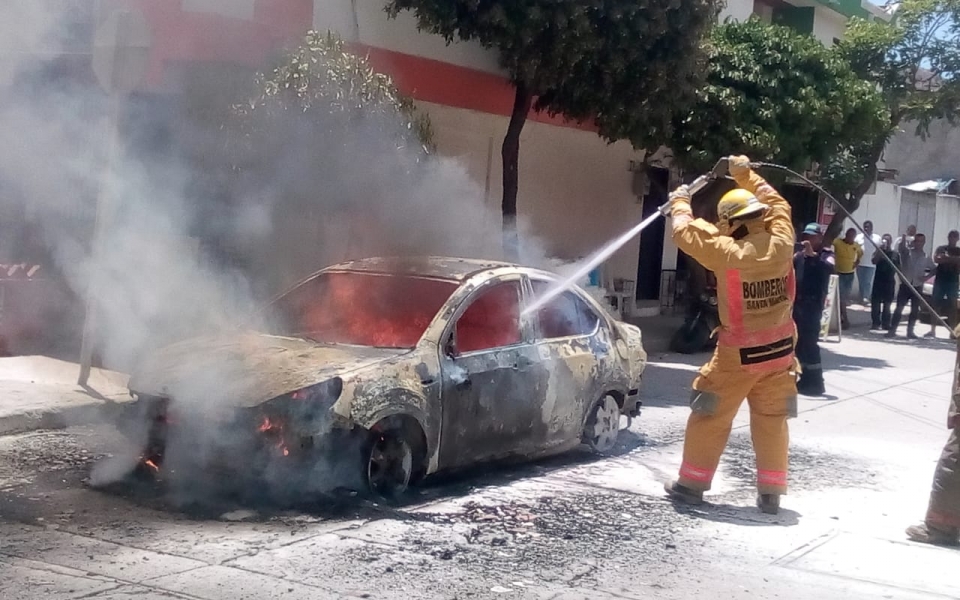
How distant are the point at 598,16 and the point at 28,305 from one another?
601 cm

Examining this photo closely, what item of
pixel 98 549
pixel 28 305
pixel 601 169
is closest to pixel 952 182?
pixel 601 169

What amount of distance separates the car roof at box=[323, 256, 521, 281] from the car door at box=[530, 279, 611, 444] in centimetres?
44

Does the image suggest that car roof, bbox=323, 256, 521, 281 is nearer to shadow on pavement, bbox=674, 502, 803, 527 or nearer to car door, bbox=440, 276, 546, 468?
car door, bbox=440, 276, 546, 468

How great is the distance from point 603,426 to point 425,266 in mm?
1782

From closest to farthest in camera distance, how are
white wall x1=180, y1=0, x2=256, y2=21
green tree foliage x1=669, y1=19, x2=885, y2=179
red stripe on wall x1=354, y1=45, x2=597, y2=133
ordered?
1. white wall x1=180, y1=0, x2=256, y2=21
2. red stripe on wall x1=354, y1=45, x2=597, y2=133
3. green tree foliage x1=669, y1=19, x2=885, y2=179

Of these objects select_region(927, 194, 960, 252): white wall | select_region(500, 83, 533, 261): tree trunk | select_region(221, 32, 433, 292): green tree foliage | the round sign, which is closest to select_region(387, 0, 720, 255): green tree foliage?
Result: select_region(500, 83, 533, 261): tree trunk

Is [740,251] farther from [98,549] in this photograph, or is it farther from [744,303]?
[98,549]

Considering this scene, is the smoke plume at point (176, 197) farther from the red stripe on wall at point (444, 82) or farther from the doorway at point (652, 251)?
the doorway at point (652, 251)

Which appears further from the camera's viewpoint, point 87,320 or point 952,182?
point 952,182

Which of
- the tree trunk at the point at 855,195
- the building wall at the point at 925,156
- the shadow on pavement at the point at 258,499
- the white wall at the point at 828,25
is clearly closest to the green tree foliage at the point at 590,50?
the shadow on pavement at the point at 258,499

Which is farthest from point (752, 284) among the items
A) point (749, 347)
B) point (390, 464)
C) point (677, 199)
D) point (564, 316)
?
point (390, 464)

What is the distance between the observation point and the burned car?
5.95 metres

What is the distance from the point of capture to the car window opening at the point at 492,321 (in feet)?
22.8

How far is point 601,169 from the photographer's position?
17.7 metres
